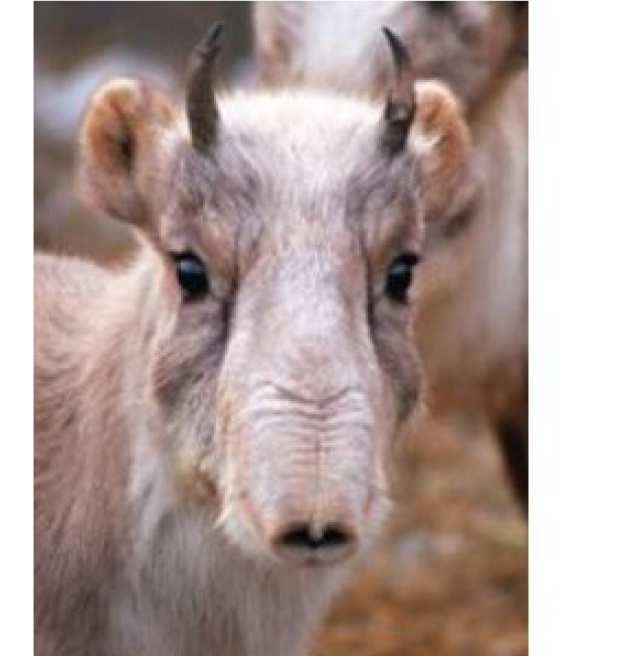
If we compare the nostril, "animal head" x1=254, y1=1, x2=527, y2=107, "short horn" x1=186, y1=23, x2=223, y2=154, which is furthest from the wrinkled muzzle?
"animal head" x1=254, y1=1, x2=527, y2=107

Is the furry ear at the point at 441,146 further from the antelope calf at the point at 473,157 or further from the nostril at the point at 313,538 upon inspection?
the nostril at the point at 313,538

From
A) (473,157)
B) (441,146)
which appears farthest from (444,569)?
(441,146)

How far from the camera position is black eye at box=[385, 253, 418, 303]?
5.62ft

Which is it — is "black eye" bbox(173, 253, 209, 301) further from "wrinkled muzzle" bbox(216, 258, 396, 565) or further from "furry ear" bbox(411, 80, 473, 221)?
"furry ear" bbox(411, 80, 473, 221)

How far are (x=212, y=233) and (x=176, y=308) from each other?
0.24 ft

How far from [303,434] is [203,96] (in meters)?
0.30

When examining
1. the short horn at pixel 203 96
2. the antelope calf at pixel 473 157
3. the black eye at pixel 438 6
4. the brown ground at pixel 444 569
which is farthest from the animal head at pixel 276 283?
the brown ground at pixel 444 569

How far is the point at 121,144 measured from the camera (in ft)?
5.98

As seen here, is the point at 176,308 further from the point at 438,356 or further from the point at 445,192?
the point at 438,356

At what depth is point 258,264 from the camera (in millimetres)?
1655

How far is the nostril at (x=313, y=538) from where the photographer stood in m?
1.52

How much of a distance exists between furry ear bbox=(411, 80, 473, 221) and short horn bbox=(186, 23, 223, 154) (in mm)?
177
